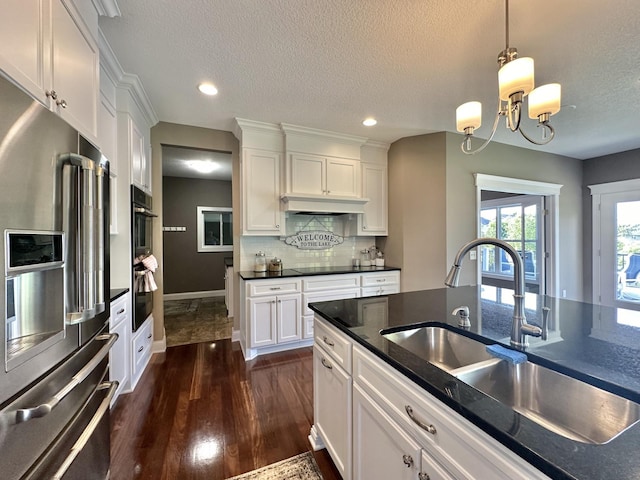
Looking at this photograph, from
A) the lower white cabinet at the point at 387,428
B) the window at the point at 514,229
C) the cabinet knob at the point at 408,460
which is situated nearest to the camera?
the lower white cabinet at the point at 387,428

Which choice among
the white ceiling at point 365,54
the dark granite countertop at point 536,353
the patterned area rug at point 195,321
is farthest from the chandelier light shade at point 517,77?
the patterned area rug at point 195,321

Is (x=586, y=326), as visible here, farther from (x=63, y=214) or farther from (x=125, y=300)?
(x=125, y=300)

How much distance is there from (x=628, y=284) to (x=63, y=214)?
641cm

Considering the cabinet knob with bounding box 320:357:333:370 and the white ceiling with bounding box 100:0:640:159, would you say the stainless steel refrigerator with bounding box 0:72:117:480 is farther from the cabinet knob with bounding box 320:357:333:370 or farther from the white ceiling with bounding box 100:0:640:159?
the white ceiling with bounding box 100:0:640:159

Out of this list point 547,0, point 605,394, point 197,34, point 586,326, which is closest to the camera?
point 605,394

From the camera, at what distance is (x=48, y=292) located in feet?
2.98

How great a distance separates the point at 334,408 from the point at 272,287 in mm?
1742

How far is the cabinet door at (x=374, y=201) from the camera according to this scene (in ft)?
12.5

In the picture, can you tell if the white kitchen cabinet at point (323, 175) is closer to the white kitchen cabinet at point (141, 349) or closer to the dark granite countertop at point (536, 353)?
the dark granite countertop at point (536, 353)

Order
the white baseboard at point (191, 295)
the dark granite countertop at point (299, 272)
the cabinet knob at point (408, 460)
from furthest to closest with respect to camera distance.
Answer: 1. the white baseboard at point (191, 295)
2. the dark granite countertop at point (299, 272)
3. the cabinet knob at point (408, 460)

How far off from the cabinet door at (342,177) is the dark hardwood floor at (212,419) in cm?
205

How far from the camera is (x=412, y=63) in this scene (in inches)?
81.2

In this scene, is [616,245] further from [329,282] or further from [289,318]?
[289,318]

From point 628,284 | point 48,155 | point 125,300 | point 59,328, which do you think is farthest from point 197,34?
point 628,284
